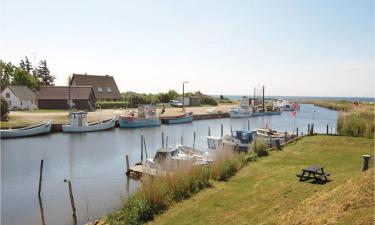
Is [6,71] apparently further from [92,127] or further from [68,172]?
[68,172]

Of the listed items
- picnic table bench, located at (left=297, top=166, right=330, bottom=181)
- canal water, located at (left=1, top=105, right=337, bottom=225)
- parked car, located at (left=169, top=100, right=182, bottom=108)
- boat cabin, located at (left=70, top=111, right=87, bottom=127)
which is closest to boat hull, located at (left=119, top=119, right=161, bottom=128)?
canal water, located at (left=1, top=105, right=337, bottom=225)

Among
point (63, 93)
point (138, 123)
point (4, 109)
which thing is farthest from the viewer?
point (63, 93)

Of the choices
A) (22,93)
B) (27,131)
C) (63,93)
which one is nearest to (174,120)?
(63,93)

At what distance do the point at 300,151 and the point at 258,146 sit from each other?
120 inches

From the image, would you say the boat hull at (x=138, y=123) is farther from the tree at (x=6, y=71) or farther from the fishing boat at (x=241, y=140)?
the tree at (x=6, y=71)

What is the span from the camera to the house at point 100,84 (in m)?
83.8

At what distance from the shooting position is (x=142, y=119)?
59.7 metres

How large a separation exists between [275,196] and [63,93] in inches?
2583

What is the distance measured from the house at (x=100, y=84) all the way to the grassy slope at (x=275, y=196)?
66.3 metres

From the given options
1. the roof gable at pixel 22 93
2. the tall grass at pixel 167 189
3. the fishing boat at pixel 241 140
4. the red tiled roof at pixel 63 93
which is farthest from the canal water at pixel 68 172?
the roof gable at pixel 22 93

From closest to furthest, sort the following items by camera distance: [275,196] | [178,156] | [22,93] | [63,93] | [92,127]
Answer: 1. [275,196]
2. [178,156]
3. [92,127]
4. [22,93]
5. [63,93]

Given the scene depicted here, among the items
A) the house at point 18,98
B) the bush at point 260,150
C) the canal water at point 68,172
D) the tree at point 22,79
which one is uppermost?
the tree at point 22,79

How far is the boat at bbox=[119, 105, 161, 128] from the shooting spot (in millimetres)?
57938

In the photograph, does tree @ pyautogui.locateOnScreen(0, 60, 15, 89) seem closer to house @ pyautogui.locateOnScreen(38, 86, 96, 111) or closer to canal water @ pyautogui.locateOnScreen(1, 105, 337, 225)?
house @ pyautogui.locateOnScreen(38, 86, 96, 111)
